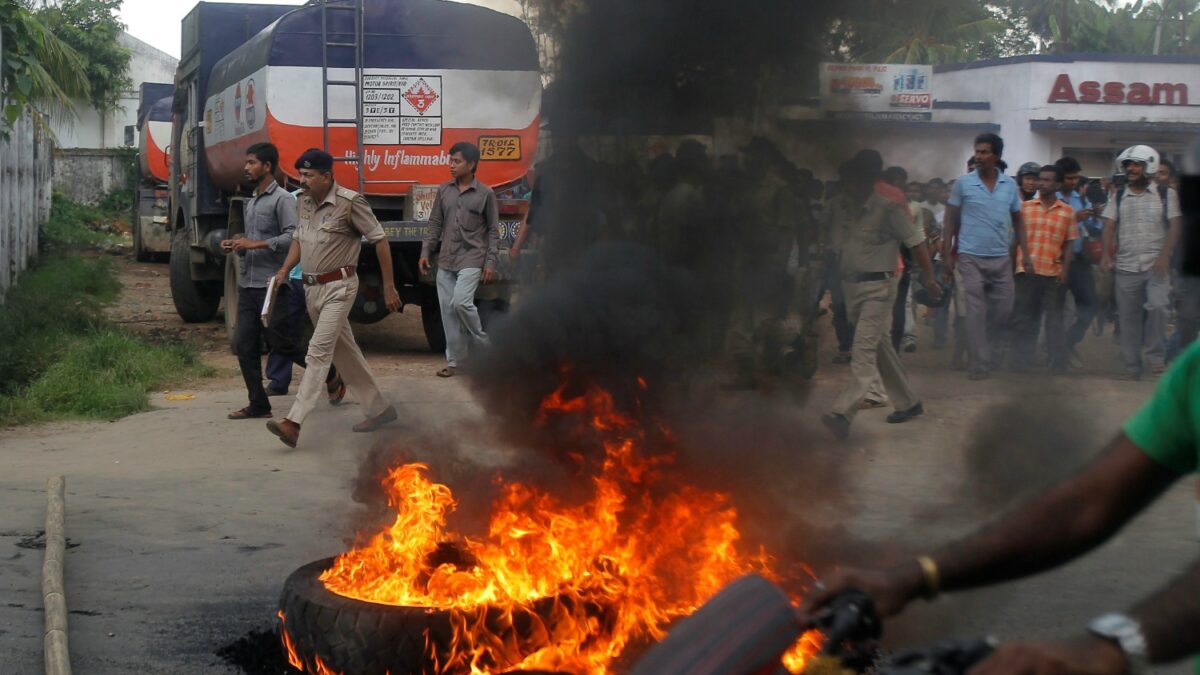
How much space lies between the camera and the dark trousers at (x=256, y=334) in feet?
28.3

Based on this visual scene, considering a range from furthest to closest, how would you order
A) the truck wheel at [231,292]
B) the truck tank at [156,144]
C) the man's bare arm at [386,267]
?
the truck tank at [156,144], the truck wheel at [231,292], the man's bare arm at [386,267]

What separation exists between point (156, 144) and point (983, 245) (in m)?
19.5

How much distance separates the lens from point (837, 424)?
7828 millimetres

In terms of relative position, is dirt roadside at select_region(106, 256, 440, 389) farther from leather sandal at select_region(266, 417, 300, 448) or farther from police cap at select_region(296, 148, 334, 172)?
police cap at select_region(296, 148, 334, 172)

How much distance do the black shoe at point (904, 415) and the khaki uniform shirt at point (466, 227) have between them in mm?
3437

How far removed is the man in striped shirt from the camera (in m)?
11.1

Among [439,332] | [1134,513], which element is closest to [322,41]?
[439,332]

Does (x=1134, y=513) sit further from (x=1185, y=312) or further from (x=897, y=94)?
(x=1185, y=312)

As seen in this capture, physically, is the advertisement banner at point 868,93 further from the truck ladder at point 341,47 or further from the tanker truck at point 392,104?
the truck ladder at point 341,47

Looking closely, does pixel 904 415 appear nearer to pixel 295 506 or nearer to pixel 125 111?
pixel 295 506

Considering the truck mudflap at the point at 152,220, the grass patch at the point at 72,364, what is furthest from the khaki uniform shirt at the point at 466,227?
the truck mudflap at the point at 152,220

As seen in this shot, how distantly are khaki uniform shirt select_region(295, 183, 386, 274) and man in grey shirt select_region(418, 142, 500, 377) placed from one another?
203cm

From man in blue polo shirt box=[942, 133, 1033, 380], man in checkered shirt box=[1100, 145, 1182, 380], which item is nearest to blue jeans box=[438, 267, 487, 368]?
man in blue polo shirt box=[942, 133, 1033, 380]

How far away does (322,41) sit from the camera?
10977mm
